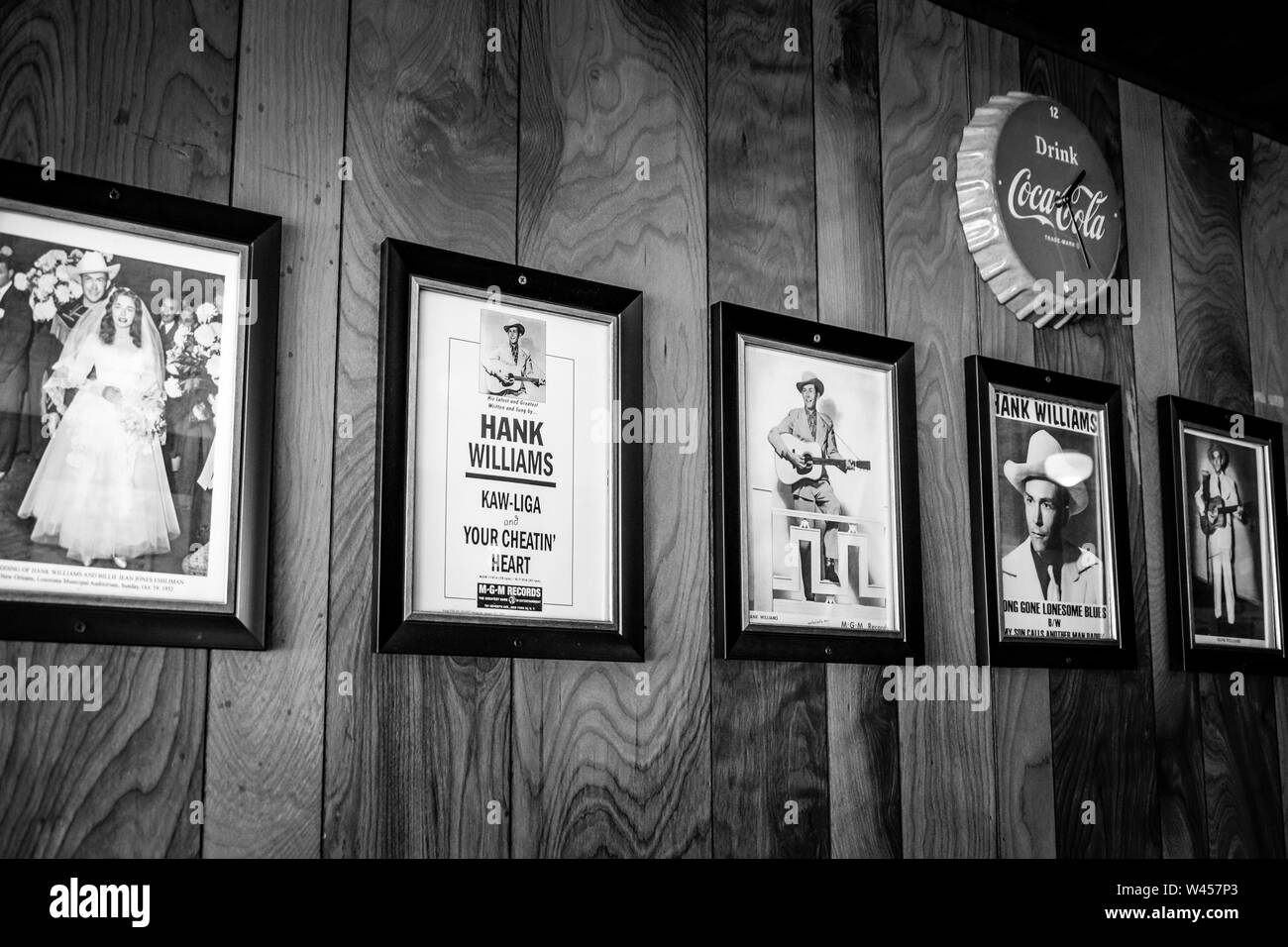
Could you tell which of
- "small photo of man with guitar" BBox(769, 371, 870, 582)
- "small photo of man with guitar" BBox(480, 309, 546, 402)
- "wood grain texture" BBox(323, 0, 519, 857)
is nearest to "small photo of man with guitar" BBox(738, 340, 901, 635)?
"small photo of man with guitar" BBox(769, 371, 870, 582)

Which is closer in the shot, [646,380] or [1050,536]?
[646,380]

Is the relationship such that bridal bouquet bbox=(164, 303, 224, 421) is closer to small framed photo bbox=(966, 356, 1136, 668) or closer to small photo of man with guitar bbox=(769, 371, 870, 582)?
small photo of man with guitar bbox=(769, 371, 870, 582)

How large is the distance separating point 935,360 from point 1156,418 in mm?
634

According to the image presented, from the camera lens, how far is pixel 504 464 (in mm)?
1780

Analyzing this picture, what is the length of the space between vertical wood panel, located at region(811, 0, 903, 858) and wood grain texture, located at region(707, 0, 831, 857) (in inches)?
1.1

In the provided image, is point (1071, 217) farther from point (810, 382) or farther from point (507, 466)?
point (507, 466)

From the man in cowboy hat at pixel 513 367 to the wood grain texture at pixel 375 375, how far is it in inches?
5.3

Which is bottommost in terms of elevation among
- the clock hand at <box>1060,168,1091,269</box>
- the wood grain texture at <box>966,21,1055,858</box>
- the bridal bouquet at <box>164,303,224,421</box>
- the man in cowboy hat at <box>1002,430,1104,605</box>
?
the wood grain texture at <box>966,21,1055,858</box>

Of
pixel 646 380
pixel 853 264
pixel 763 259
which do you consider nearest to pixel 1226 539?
pixel 853 264

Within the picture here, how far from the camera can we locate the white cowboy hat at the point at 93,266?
1515 mm

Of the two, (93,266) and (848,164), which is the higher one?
(848,164)

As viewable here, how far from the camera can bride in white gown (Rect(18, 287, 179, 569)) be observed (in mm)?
1458

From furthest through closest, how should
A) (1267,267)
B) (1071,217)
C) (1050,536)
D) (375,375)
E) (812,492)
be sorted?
(1267,267)
(1071,217)
(1050,536)
(812,492)
(375,375)
